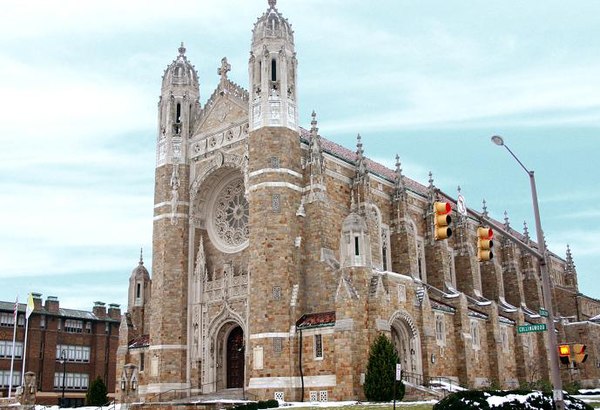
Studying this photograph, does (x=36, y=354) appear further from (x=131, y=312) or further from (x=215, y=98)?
(x=215, y=98)

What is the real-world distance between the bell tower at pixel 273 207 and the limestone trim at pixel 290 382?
0.05m

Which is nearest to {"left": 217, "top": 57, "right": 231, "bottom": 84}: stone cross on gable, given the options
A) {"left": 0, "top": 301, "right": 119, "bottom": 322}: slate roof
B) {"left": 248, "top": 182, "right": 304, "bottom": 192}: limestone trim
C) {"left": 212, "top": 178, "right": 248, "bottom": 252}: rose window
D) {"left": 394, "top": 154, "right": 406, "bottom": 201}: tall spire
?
{"left": 212, "top": 178, "right": 248, "bottom": 252}: rose window

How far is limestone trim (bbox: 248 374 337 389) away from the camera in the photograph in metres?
34.4

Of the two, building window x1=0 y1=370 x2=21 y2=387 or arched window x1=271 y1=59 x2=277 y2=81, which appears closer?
arched window x1=271 y1=59 x2=277 y2=81

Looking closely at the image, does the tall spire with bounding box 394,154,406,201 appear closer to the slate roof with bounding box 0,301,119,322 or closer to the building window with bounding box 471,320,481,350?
the building window with bounding box 471,320,481,350

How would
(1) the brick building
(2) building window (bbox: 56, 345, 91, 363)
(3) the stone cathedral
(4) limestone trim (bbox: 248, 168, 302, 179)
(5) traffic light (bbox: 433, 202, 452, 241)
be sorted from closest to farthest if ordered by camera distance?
1. (5) traffic light (bbox: 433, 202, 452, 241)
2. (3) the stone cathedral
3. (4) limestone trim (bbox: 248, 168, 302, 179)
4. (1) the brick building
5. (2) building window (bbox: 56, 345, 91, 363)

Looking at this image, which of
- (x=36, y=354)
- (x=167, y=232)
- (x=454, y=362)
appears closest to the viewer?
(x=454, y=362)

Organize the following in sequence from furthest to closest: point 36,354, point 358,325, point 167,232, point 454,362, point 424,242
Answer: point 36,354
point 424,242
point 167,232
point 454,362
point 358,325

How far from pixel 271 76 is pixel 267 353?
626 inches

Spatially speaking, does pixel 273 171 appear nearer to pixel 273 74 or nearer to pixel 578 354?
pixel 273 74

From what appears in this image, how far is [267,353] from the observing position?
120ft

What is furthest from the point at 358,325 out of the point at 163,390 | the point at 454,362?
the point at 163,390

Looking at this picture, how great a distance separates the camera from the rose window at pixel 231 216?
44031mm

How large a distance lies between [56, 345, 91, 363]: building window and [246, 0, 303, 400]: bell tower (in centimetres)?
4063
